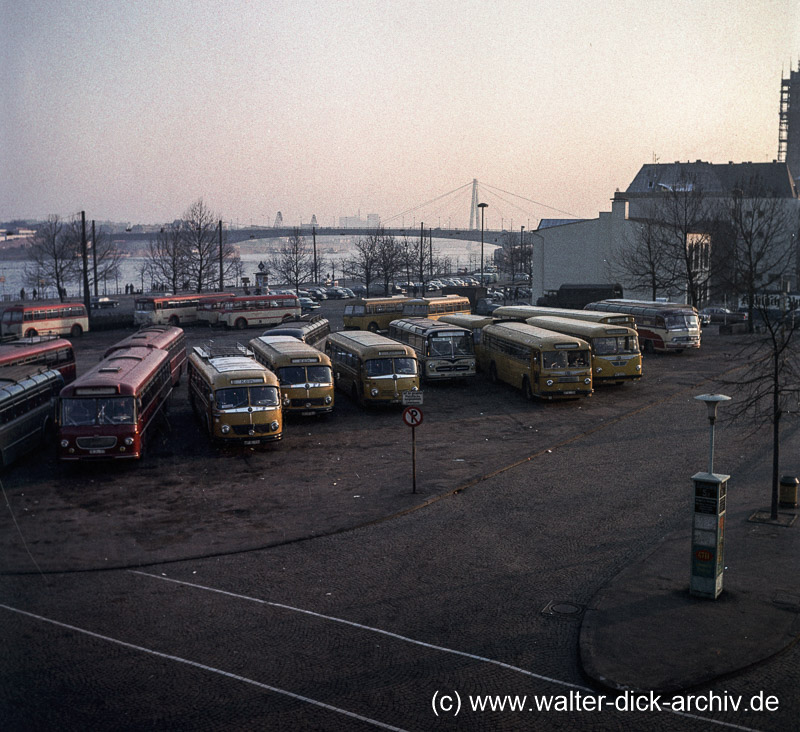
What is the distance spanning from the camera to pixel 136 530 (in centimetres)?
1556

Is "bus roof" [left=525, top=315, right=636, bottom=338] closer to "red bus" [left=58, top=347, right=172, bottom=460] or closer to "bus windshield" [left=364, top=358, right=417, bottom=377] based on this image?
"bus windshield" [left=364, top=358, right=417, bottom=377]

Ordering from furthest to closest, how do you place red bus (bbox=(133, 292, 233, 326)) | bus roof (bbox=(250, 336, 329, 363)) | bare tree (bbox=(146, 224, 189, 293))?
1. bare tree (bbox=(146, 224, 189, 293))
2. red bus (bbox=(133, 292, 233, 326))
3. bus roof (bbox=(250, 336, 329, 363))

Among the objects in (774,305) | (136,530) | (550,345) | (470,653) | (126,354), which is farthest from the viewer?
(774,305)

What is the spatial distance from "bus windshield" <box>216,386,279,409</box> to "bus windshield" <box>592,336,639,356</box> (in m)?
13.8

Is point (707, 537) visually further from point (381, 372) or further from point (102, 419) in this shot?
point (381, 372)

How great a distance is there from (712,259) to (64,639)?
2569 inches

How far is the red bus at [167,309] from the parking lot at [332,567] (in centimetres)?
3521

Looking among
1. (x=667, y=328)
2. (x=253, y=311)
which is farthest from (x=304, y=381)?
(x=253, y=311)

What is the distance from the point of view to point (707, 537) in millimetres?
11430

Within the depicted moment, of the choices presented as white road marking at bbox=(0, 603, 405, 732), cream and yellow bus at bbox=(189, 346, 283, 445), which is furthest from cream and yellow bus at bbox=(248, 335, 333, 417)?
white road marking at bbox=(0, 603, 405, 732)

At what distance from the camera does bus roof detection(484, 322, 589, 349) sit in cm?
2792

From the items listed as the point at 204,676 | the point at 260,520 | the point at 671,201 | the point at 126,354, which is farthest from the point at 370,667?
the point at 671,201

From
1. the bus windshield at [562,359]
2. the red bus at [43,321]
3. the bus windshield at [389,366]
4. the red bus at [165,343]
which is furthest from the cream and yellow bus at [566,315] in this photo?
the red bus at [43,321]

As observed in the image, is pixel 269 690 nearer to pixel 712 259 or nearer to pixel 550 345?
pixel 550 345
